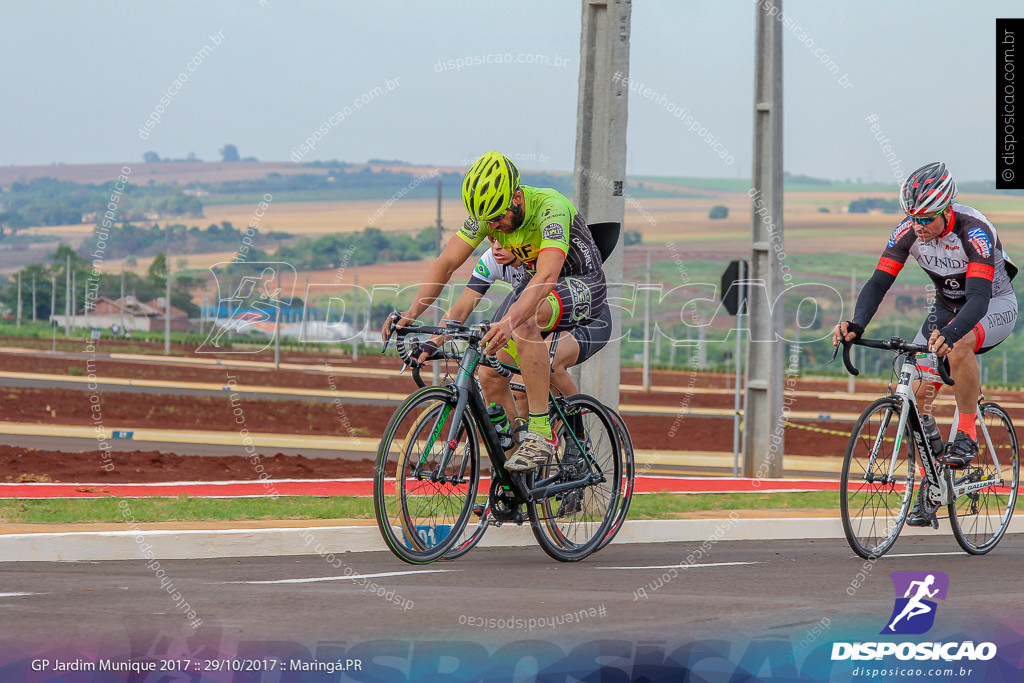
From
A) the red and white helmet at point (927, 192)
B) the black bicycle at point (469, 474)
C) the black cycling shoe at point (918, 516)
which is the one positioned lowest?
the black cycling shoe at point (918, 516)

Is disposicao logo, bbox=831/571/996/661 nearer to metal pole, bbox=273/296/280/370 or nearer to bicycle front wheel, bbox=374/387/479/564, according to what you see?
bicycle front wheel, bbox=374/387/479/564

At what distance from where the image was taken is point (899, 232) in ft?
26.7

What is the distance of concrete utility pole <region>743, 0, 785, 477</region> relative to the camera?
48.8 feet

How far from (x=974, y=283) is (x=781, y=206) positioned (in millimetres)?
7327

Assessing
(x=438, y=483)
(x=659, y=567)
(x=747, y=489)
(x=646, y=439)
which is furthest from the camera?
(x=646, y=439)

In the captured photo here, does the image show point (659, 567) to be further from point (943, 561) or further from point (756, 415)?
point (756, 415)

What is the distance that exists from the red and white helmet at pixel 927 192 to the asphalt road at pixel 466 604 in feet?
7.36

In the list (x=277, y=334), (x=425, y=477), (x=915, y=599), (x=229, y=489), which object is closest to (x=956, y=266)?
(x=915, y=599)

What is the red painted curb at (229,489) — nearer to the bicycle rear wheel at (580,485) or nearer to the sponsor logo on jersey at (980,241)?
the bicycle rear wheel at (580,485)

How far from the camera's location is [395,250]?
92875 millimetres

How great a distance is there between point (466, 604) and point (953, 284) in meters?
4.45

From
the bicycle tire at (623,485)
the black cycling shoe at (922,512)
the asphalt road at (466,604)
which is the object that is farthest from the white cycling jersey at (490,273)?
the black cycling shoe at (922,512)

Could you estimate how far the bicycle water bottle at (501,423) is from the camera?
708cm

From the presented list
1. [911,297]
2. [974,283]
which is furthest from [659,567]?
[911,297]
